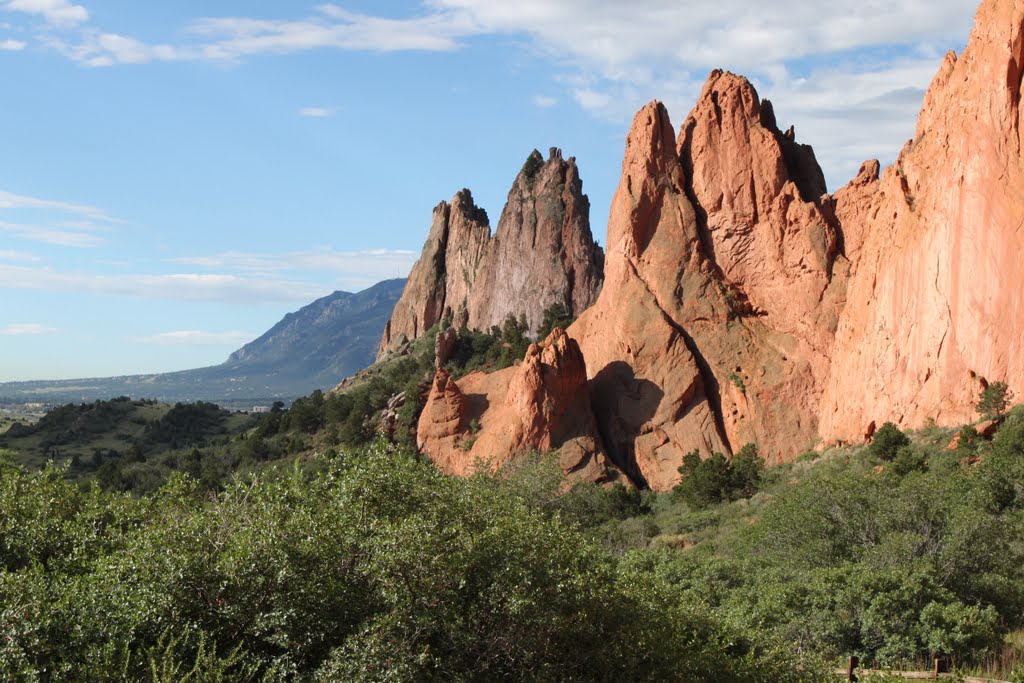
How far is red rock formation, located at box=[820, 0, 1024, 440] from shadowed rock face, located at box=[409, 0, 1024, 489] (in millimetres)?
94

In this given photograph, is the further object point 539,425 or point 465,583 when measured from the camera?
point 539,425

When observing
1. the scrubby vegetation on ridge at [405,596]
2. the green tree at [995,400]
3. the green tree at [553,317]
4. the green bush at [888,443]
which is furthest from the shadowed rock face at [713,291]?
the green tree at [553,317]

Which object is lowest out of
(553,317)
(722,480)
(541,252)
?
(722,480)

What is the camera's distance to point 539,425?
58.2 meters

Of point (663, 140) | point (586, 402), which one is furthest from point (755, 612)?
point (663, 140)

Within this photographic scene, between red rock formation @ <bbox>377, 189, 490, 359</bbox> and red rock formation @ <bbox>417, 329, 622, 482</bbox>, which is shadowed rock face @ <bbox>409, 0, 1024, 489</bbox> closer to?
red rock formation @ <bbox>417, 329, 622, 482</bbox>

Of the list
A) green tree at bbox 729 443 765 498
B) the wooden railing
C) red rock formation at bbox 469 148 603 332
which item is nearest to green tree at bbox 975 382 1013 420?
green tree at bbox 729 443 765 498

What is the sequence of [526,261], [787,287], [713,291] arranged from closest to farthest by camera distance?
[787,287]
[713,291]
[526,261]

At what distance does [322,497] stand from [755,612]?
1250 centimetres

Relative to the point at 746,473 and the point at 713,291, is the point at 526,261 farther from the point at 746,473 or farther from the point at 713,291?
the point at 746,473

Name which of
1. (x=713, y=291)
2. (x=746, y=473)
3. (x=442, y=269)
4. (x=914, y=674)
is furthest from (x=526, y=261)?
(x=914, y=674)

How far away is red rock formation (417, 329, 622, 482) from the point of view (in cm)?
5794

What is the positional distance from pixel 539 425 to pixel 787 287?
16181 mm

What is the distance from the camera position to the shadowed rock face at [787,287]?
45.9 metres
